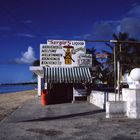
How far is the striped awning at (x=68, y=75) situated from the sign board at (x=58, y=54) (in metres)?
0.55

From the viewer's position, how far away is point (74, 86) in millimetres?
24594

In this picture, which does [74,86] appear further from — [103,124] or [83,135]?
[83,135]

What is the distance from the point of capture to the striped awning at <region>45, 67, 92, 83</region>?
2262 cm

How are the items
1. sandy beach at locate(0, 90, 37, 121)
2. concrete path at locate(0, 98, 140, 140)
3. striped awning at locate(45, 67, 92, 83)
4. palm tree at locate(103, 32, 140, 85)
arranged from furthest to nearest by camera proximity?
1. palm tree at locate(103, 32, 140, 85)
2. striped awning at locate(45, 67, 92, 83)
3. sandy beach at locate(0, 90, 37, 121)
4. concrete path at locate(0, 98, 140, 140)

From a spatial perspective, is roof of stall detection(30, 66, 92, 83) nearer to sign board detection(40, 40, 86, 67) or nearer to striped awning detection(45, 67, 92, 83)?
striped awning detection(45, 67, 92, 83)

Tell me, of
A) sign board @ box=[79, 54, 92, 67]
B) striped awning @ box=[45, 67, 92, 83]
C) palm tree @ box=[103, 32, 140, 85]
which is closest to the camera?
striped awning @ box=[45, 67, 92, 83]

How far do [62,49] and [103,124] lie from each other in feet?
41.6

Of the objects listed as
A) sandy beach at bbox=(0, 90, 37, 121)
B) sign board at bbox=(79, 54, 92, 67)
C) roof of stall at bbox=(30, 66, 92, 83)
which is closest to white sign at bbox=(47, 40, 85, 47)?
sign board at bbox=(79, 54, 92, 67)

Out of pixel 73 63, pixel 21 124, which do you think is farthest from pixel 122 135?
pixel 73 63

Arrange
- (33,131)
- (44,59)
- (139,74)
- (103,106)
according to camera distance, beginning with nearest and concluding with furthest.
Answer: (33,131) → (139,74) → (103,106) → (44,59)

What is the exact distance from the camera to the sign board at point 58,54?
23.8m

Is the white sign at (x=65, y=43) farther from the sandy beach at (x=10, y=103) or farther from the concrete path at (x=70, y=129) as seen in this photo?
the concrete path at (x=70, y=129)

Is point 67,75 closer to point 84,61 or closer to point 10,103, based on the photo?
point 84,61

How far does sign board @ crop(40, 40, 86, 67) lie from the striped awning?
21.5 inches
